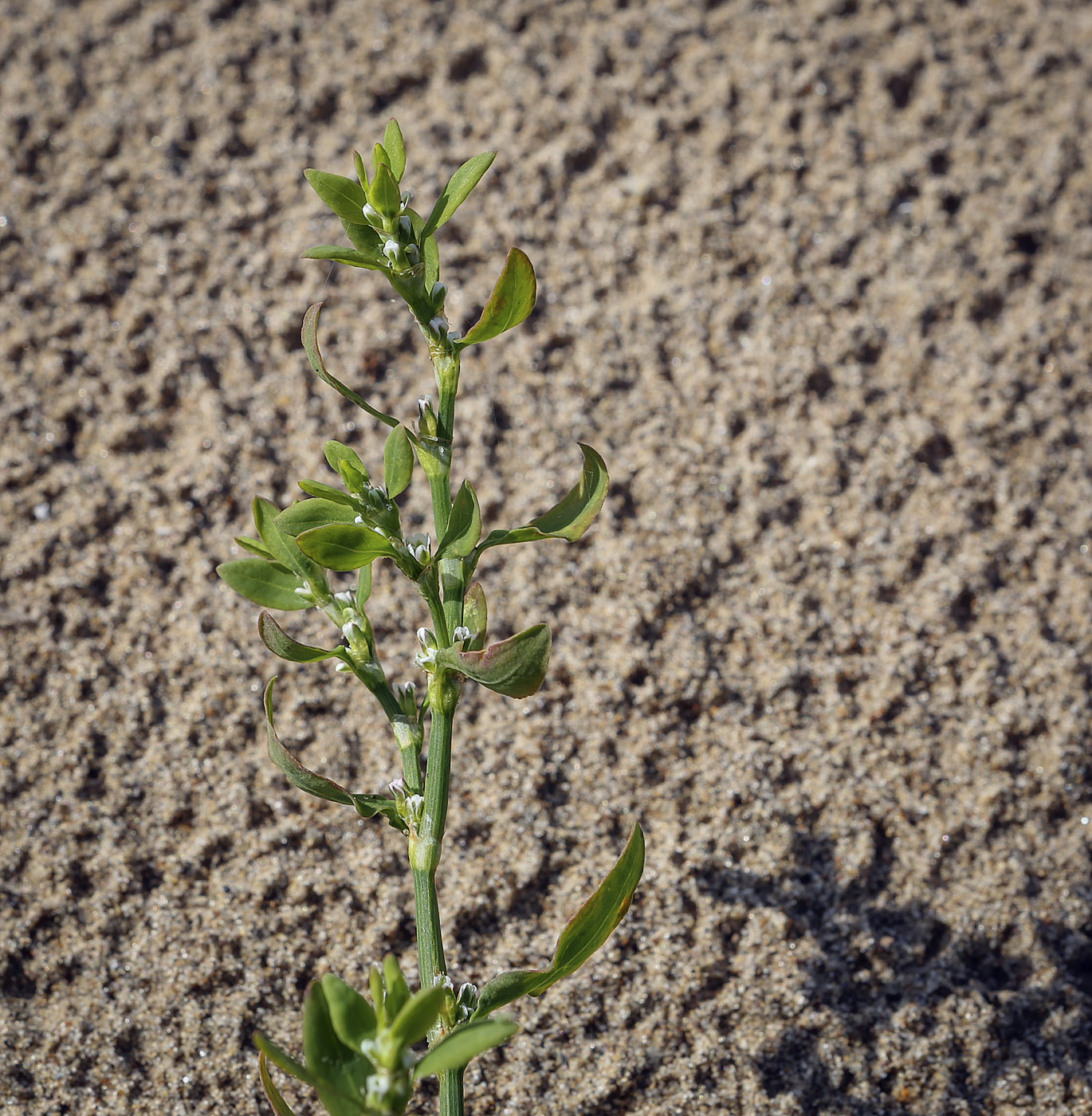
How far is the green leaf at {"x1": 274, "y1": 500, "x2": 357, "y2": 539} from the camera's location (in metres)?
0.67

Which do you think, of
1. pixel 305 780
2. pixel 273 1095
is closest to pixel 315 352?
pixel 305 780

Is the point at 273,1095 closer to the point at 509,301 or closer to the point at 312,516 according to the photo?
the point at 312,516

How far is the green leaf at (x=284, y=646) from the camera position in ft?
2.34

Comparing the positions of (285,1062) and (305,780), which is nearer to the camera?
(285,1062)

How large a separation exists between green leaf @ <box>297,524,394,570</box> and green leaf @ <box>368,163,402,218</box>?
20 cm

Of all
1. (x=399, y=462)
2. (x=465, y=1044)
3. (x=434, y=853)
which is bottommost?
(x=465, y=1044)

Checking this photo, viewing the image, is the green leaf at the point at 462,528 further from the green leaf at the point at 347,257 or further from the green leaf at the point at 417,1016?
the green leaf at the point at 417,1016

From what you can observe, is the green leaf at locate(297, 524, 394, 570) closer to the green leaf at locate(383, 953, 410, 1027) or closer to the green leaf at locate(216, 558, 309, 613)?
the green leaf at locate(216, 558, 309, 613)

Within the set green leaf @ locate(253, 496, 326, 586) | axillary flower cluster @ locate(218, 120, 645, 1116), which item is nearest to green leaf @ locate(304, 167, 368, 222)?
axillary flower cluster @ locate(218, 120, 645, 1116)

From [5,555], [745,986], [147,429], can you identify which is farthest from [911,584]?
[5,555]

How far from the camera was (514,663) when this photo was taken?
620mm

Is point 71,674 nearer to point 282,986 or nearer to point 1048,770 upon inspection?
point 282,986

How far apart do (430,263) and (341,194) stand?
77 mm

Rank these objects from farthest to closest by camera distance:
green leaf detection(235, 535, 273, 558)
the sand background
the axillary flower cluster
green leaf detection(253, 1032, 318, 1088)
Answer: the sand background, green leaf detection(235, 535, 273, 558), the axillary flower cluster, green leaf detection(253, 1032, 318, 1088)
